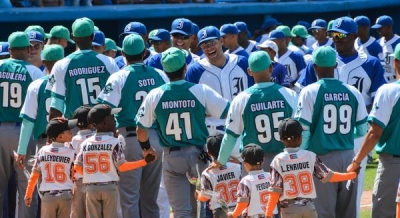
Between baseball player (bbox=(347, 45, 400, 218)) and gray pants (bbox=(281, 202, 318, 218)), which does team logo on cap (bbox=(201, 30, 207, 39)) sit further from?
gray pants (bbox=(281, 202, 318, 218))

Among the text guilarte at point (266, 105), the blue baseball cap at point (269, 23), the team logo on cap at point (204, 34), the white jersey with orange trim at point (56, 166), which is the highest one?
the text guilarte at point (266, 105)

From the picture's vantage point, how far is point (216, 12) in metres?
19.4

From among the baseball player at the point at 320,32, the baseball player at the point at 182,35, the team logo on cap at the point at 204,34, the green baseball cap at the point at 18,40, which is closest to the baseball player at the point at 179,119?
the team logo on cap at the point at 204,34

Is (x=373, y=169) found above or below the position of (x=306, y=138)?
below

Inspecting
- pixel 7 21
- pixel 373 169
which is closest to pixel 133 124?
pixel 373 169

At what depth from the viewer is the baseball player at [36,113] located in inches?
419

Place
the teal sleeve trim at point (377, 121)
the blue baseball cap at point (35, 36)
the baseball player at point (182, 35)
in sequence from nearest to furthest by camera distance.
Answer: the teal sleeve trim at point (377, 121) → the blue baseball cap at point (35, 36) → the baseball player at point (182, 35)

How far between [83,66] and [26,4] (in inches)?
303

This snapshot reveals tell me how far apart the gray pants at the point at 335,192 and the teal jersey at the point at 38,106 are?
2.91m

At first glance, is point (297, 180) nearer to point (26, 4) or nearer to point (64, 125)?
point (64, 125)

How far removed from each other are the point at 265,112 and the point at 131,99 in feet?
5.45

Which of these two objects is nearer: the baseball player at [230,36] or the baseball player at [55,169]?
the baseball player at [55,169]

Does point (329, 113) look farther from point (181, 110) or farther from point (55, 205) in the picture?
point (55, 205)

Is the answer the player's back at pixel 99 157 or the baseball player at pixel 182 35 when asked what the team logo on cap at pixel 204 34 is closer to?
the baseball player at pixel 182 35
